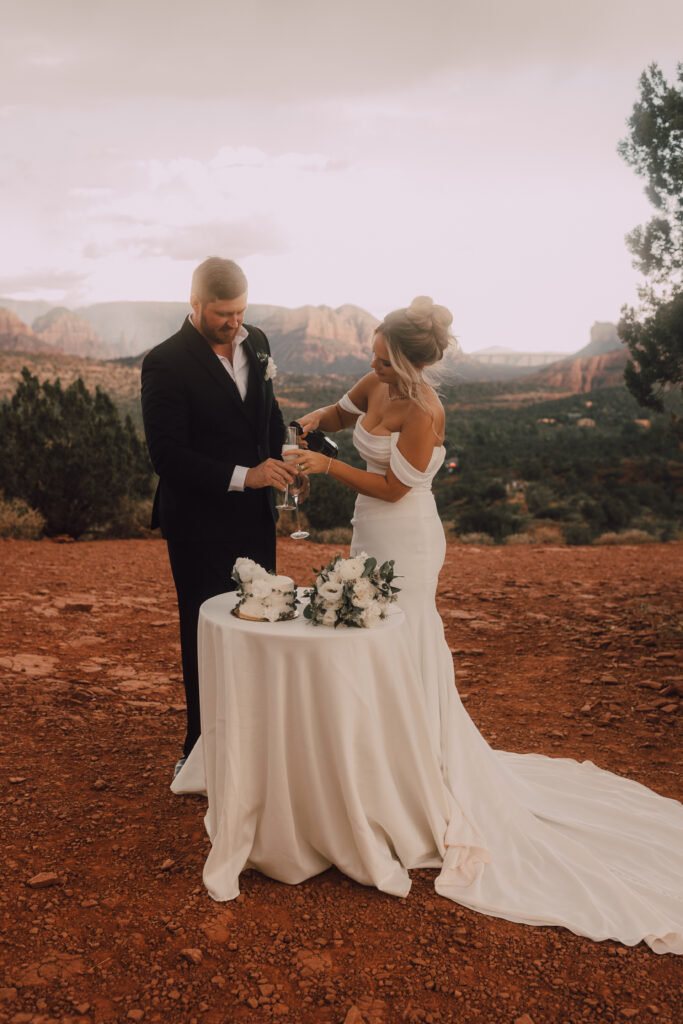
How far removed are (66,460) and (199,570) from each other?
9.57 meters

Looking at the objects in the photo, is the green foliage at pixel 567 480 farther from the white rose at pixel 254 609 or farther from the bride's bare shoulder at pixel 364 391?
the white rose at pixel 254 609

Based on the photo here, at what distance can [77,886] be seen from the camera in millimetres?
3186

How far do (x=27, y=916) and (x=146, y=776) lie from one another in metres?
1.34

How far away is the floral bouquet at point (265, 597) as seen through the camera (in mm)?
3119

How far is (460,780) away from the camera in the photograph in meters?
3.52

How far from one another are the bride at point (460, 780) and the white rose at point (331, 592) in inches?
22.8

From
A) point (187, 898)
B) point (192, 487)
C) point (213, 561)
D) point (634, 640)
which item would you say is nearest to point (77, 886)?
point (187, 898)

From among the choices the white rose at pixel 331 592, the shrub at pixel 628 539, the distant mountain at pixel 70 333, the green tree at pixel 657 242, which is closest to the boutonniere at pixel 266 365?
the white rose at pixel 331 592

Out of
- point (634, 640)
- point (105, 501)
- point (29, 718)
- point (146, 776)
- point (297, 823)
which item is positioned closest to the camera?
point (297, 823)

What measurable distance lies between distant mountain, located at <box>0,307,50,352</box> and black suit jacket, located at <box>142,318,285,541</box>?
12821cm

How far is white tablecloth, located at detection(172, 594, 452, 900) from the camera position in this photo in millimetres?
2980

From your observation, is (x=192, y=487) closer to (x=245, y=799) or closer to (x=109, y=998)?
(x=245, y=799)

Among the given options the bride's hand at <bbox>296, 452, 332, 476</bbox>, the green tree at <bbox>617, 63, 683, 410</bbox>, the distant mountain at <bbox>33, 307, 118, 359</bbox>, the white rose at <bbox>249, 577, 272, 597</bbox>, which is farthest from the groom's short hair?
the distant mountain at <bbox>33, 307, 118, 359</bbox>

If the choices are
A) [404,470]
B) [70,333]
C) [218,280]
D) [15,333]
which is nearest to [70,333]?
[70,333]
